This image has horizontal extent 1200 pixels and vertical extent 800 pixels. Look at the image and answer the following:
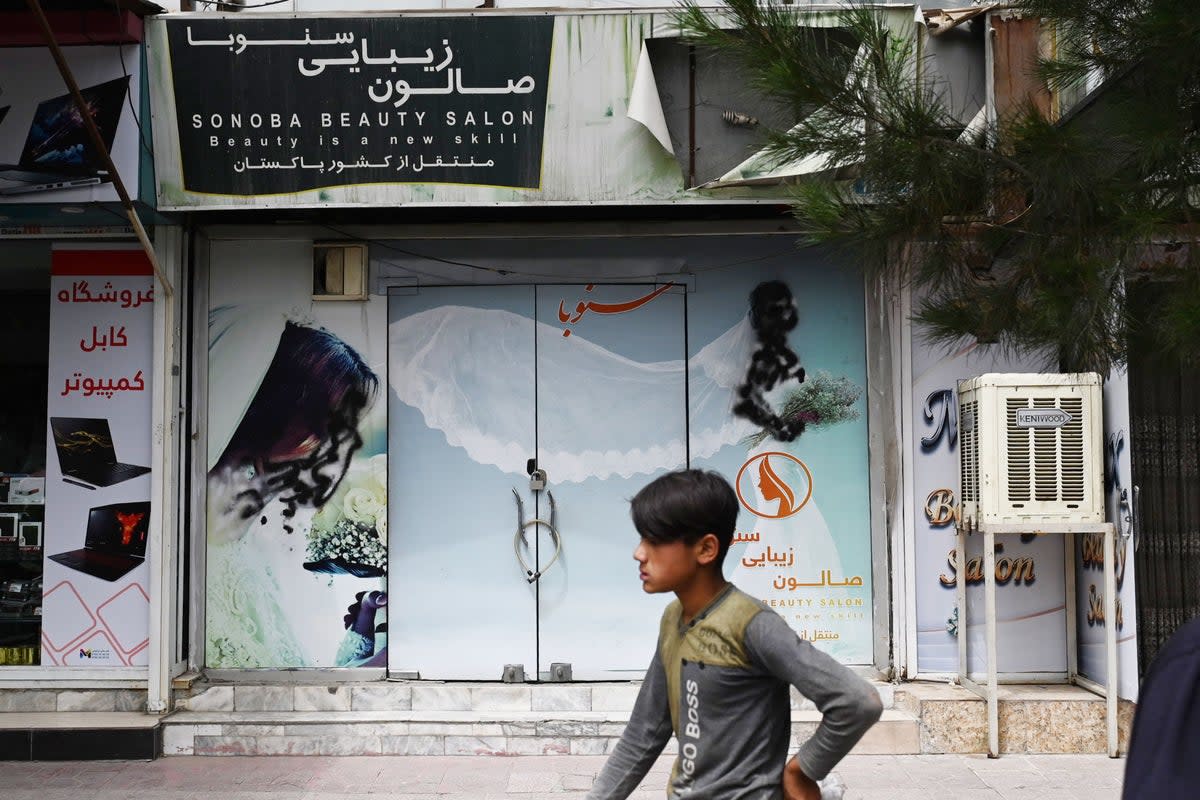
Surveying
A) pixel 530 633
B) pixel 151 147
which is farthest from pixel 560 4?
pixel 530 633

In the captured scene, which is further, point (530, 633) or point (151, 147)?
point (530, 633)

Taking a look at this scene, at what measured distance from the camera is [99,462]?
743 cm

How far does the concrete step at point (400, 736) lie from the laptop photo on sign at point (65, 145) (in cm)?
303

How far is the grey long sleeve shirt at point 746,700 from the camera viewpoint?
2582mm

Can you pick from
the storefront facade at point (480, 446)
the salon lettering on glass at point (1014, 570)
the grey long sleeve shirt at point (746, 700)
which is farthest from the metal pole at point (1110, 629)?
the grey long sleeve shirt at point (746, 700)

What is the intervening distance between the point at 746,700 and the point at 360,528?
518 centimetres

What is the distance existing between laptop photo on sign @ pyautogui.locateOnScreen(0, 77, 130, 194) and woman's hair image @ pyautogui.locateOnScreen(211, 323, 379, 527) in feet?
4.98

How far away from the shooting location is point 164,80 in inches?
275

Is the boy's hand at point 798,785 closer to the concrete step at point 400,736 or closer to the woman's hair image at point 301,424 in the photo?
the concrete step at point 400,736

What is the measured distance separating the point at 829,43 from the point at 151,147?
14.4 feet

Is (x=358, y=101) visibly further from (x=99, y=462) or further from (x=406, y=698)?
(x=406, y=698)

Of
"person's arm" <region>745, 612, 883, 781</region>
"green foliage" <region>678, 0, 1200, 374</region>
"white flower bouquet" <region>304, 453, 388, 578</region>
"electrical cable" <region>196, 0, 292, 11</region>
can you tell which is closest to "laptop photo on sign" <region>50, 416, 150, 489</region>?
"white flower bouquet" <region>304, 453, 388, 578</region>

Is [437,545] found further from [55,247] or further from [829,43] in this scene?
[829,43]

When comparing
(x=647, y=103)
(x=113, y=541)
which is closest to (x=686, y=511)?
(x=647, y=103)
